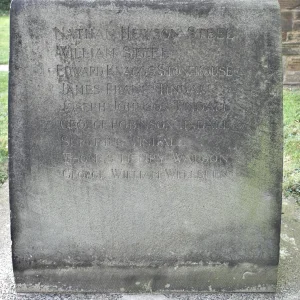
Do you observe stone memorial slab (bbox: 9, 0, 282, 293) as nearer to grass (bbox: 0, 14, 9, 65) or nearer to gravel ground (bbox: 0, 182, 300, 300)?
gravel ground (bbox: 0, 182, 300, 300)

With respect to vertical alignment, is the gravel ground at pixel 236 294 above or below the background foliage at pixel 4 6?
below

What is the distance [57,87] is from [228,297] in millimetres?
1716

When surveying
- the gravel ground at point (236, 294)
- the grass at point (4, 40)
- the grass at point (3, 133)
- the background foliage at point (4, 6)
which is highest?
the background foliage at point (4, 6)

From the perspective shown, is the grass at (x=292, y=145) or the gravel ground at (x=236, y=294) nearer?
the gravel ground at (x=236, y=294)

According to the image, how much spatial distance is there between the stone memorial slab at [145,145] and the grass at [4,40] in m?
9.74

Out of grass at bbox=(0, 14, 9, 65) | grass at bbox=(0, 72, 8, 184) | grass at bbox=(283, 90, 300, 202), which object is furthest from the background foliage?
grass at bbox=(283, 90, 300, 202)

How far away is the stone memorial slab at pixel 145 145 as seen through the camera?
9.31 feet

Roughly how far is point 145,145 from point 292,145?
11.6ft

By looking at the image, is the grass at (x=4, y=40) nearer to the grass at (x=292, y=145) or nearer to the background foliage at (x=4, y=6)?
the background foliage at (x=4, y=6)

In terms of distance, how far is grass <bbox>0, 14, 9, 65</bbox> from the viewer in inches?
499

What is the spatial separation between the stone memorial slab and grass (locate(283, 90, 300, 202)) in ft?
6.13

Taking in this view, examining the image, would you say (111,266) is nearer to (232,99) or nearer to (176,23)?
(232,99)

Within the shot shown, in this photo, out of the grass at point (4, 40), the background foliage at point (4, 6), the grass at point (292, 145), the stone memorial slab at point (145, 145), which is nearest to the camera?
the stone memorial slab at point (145, 145)

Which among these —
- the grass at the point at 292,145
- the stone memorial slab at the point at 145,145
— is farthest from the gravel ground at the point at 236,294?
the grass at the point at 292,145
